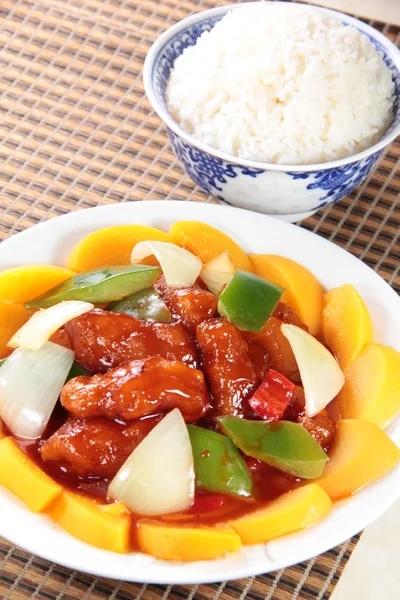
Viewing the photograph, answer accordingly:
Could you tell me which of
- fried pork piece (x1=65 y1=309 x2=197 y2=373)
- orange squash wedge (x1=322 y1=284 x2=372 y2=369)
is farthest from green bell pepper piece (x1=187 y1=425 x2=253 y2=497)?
orange squash wedge (x1=322 y1=284 x2=372 y2=369)

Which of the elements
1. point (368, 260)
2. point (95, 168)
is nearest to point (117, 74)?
point (95, 168)

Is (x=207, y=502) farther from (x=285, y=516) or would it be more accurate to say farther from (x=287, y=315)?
(x=287, y=315)

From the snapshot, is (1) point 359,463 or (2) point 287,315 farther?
(2) point 287,315

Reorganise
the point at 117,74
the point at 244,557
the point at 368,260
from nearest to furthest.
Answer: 1. the point at 244,557
2. the point at 368,260
3. the point at 117,74

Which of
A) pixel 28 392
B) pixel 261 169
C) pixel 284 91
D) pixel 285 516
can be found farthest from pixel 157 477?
pixel 284 91

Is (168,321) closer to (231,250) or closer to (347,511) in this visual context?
(231,250)

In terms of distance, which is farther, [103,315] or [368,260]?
[368,260]

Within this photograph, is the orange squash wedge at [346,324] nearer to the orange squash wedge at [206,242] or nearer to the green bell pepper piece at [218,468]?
the orange squash wedge at [206,242]
